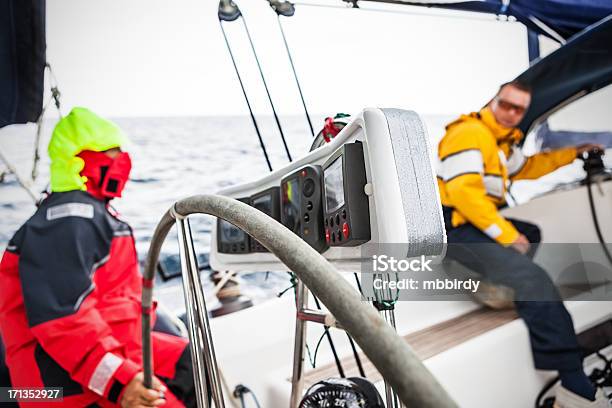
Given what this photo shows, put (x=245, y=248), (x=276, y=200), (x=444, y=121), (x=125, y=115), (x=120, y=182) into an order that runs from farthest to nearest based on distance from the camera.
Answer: (x=444, y=121) < (x=125, y=115) < (x=120, y=182) < (x=245, y=248) < (x=276, y=200)

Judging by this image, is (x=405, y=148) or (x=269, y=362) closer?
(x=405, y=148)

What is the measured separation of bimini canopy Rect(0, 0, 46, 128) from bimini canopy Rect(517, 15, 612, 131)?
2071 millimetres

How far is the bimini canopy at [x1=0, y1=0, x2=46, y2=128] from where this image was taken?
4.55 ft

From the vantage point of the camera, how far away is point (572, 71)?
6.47 feet

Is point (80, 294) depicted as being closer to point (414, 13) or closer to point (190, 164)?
point (190, 164)

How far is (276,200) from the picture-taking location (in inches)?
27.5

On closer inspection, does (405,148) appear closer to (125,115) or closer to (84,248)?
(84,248)

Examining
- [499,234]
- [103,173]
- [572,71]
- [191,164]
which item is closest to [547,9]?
[572,71]

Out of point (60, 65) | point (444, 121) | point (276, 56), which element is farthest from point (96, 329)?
point (444, 121)

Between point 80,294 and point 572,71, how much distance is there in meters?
2.16

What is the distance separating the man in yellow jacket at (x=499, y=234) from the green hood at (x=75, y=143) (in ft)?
4.39

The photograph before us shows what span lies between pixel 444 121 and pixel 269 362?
1503 mm

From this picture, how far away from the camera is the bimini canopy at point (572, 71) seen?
5.99 ft

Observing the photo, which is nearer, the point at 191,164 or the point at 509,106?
the point at 191,164
